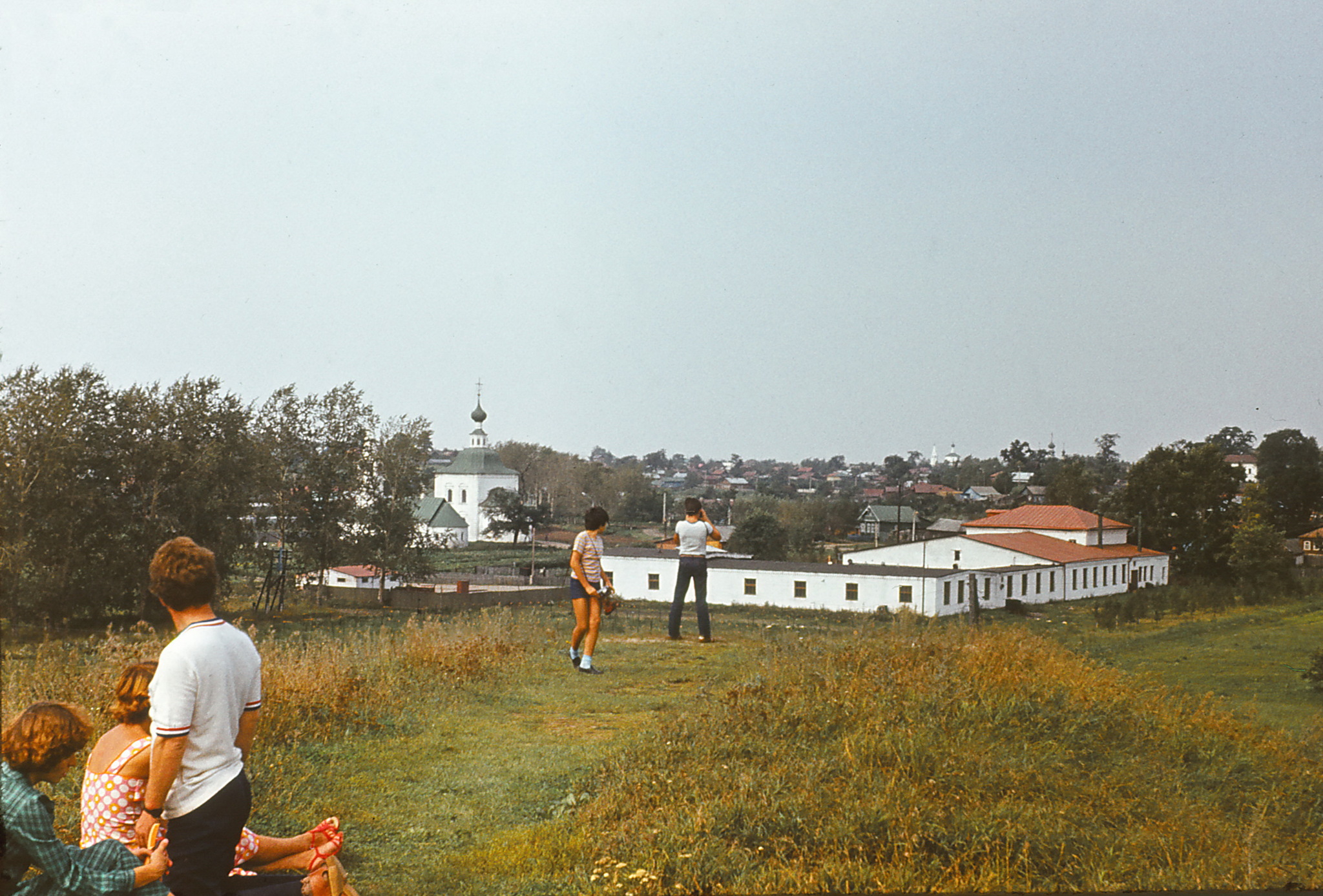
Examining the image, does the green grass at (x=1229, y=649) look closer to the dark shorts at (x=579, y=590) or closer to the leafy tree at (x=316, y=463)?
the dark shorts at (x=579, y=590)

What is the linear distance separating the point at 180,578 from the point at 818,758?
9.72 ft

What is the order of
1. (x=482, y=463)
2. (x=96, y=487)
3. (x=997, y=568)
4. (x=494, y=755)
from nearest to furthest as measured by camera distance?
(x=96, y=487)
(x=494, y=755)
(x=482, y=463)
(x=997, y=568)

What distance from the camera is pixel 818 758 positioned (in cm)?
467

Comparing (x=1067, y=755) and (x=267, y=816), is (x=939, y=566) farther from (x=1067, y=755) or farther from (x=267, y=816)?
(x=267, y=816)

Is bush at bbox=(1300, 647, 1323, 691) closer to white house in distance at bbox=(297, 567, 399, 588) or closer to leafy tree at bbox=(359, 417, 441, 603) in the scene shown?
leafy tree at bbox=(359, 417, 441, 603)

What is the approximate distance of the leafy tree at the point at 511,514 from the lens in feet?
19.3

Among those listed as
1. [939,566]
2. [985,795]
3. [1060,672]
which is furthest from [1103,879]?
[939,566]

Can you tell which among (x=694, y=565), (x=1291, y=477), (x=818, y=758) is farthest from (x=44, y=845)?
(x=1291, y=477)

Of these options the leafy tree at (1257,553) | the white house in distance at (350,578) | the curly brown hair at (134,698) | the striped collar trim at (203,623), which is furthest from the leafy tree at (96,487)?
the leafy tree at (1257,553)

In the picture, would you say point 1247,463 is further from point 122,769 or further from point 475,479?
point 122,769

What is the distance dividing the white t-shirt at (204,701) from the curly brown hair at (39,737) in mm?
247

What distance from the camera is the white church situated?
569cm

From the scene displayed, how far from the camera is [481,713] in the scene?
19.2ft

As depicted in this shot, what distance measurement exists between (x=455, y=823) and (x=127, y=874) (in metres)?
1.47
